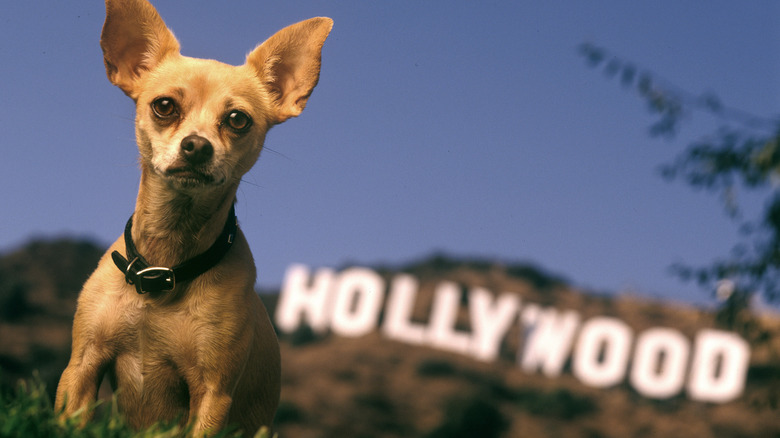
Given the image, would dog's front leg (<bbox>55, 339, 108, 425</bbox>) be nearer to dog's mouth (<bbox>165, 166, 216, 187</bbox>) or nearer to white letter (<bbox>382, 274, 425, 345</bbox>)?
dog's mouth (<bbox>165, 166, 216, 187</bbox>)

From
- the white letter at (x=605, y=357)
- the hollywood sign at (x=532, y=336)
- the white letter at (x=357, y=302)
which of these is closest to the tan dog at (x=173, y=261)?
the white letter at (x=357, y=302)

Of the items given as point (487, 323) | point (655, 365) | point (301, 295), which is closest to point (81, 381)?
point (301, 295)

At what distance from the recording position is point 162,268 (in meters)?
3.45

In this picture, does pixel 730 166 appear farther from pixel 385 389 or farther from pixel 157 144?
pixel 385 389

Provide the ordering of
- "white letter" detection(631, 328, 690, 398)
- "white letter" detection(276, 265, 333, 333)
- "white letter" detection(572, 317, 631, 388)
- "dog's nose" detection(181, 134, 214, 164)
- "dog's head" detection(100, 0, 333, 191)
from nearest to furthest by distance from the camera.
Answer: "dog's nose" detection(181, 134, 214, 164) → "dog's head" detection(100, 0, 333, 191) → "white letter" detection(276, 265, 333, 333) → "white letter" detection(631, 328, 690, 398) → "white letter" detection(572, 317, 631, 388)

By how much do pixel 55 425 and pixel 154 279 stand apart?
0.80 metres

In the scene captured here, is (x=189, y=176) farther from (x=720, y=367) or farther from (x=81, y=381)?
(x=720, y=367)

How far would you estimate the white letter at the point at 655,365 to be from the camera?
2933cm

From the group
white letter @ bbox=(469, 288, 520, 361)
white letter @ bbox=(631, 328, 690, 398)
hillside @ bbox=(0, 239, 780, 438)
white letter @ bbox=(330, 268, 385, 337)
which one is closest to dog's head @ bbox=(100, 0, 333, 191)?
hillside @ bbox=(0, 239, 780, 438)

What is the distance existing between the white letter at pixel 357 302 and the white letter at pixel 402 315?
547 mm

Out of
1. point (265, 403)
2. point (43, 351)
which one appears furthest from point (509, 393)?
point (265, 403)

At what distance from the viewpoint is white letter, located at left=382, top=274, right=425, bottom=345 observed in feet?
94.2

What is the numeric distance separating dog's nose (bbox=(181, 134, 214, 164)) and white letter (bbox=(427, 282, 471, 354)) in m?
25.9

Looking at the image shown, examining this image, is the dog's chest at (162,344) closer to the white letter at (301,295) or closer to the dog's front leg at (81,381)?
the dog's front leg at (81,381)
